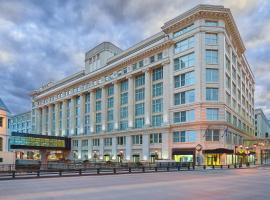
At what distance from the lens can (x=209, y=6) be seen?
2813 inches

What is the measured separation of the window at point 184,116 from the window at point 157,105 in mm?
6426

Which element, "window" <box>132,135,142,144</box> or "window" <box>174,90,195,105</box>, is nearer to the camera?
"window" <box>174,90,195,105</box>

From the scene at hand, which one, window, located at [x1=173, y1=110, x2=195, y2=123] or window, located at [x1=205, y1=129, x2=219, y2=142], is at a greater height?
window, located at [x1=173, y1=110, x2=195, y2=123]

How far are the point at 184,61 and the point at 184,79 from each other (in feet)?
13.3

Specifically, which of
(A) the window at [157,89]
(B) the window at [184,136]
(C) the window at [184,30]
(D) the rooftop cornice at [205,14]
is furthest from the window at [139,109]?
(D) the rooftop cornice at [205,14]

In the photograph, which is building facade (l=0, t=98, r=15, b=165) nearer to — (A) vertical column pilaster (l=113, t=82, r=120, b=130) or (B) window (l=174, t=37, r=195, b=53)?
(B) window (l=174, t=37, r=195, b=53)

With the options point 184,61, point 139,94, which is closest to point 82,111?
point 139,94

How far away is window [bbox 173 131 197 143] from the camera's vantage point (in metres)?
71.1

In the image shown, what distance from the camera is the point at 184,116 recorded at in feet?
244

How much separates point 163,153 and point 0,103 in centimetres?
3864

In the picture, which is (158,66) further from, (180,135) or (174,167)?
(174,167)

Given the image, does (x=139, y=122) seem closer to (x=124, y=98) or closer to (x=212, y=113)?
(x=124, y=98)

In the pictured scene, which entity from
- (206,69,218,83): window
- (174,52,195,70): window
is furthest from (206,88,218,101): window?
(174,52,195,70): window

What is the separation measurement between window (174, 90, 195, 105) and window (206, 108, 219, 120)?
14.0ft
